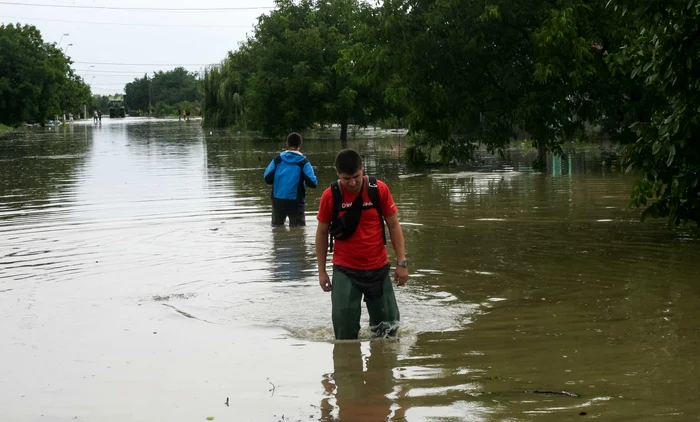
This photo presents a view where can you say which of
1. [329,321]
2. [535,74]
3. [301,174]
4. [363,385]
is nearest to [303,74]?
[535,74]

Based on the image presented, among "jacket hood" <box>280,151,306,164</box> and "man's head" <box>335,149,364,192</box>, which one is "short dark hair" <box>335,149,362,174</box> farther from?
"jacket hood" <box>280,151,306,164</box>

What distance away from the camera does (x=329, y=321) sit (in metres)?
9.18

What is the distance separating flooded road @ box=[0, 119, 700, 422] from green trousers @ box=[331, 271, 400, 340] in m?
0.15

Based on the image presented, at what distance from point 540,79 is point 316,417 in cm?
1173

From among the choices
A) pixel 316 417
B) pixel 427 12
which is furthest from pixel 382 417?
pixel 427 12

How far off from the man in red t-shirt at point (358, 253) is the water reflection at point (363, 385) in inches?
11.0

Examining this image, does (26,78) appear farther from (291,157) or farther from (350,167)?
(350,167)

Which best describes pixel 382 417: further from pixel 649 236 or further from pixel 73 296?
pixel 649 236

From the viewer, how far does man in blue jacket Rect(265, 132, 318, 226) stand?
1481 cm

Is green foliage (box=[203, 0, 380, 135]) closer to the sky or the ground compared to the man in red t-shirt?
closer to the sky

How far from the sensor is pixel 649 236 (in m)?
14.0

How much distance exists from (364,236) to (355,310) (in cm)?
62

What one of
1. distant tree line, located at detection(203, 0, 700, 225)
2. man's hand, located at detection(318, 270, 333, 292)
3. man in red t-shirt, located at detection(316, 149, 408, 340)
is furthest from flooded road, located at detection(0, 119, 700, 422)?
distant tree line, located at detection(203, 0, 700, 225)

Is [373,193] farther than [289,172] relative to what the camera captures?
No
